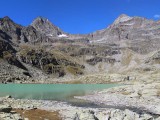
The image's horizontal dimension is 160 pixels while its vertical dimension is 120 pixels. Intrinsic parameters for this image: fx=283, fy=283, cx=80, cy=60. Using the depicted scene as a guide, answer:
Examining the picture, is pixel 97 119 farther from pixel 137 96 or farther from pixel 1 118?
pixel 137 96

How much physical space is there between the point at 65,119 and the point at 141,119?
35.3 ft

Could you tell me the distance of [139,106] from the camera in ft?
206

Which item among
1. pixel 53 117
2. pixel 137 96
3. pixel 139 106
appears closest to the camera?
pixel 53 117

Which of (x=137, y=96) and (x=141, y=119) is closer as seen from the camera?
(x=141, y=119)

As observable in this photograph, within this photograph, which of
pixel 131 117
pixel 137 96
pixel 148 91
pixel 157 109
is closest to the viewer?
pixel 131 117

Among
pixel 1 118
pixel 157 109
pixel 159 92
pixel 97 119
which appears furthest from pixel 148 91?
pixel 1 118

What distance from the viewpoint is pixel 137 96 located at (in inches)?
3167

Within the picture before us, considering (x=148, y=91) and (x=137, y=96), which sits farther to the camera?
(x=148, y=91)

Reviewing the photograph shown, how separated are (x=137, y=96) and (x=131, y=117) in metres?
42.8

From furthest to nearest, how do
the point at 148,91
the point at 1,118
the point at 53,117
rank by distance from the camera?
the point at 148,91, the point at 53,117, the point at 1,118

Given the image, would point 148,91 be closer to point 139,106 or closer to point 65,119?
point 139,106

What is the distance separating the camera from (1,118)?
110 feet

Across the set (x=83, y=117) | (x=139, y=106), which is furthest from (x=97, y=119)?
(x=139, y=106)

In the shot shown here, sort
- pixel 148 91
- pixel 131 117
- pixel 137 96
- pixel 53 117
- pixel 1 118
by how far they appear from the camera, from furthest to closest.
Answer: pixel 148 91, pixel 137 96, pixel 53 117, pixel 131 117, pixel 1 118
